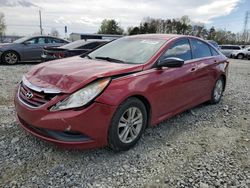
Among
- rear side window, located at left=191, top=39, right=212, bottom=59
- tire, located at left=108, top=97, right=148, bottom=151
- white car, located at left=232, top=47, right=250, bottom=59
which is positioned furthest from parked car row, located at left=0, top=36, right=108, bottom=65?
white car, located at left=232, top=47, right=250, bottom=59

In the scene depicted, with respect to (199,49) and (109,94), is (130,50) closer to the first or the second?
(109,94)

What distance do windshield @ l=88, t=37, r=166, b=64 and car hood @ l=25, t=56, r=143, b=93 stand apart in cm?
30

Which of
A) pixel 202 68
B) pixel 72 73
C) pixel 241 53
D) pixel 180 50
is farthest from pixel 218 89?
pixel 241 53

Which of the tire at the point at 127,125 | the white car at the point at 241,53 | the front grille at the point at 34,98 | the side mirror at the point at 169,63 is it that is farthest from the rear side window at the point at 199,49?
the white car at the point at 241,53

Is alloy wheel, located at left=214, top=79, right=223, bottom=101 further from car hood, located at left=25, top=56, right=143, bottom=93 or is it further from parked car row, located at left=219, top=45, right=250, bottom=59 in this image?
parked car row, located at left=219, top=45, right=250, bottom=59

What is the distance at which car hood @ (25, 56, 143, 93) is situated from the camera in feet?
9.41

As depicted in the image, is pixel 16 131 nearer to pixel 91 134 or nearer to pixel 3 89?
pixel 91 134

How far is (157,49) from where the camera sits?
3775 mm

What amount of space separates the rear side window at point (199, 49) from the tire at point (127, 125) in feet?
6.05

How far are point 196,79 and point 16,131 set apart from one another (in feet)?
9.76

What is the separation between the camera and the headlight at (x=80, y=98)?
276 centimetres

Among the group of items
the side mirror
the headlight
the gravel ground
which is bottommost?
the gravel ground

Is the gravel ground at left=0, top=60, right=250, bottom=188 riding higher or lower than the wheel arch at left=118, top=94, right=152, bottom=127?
lower

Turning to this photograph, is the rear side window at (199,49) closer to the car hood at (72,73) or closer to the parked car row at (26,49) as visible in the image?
the car hood at (72,73)
